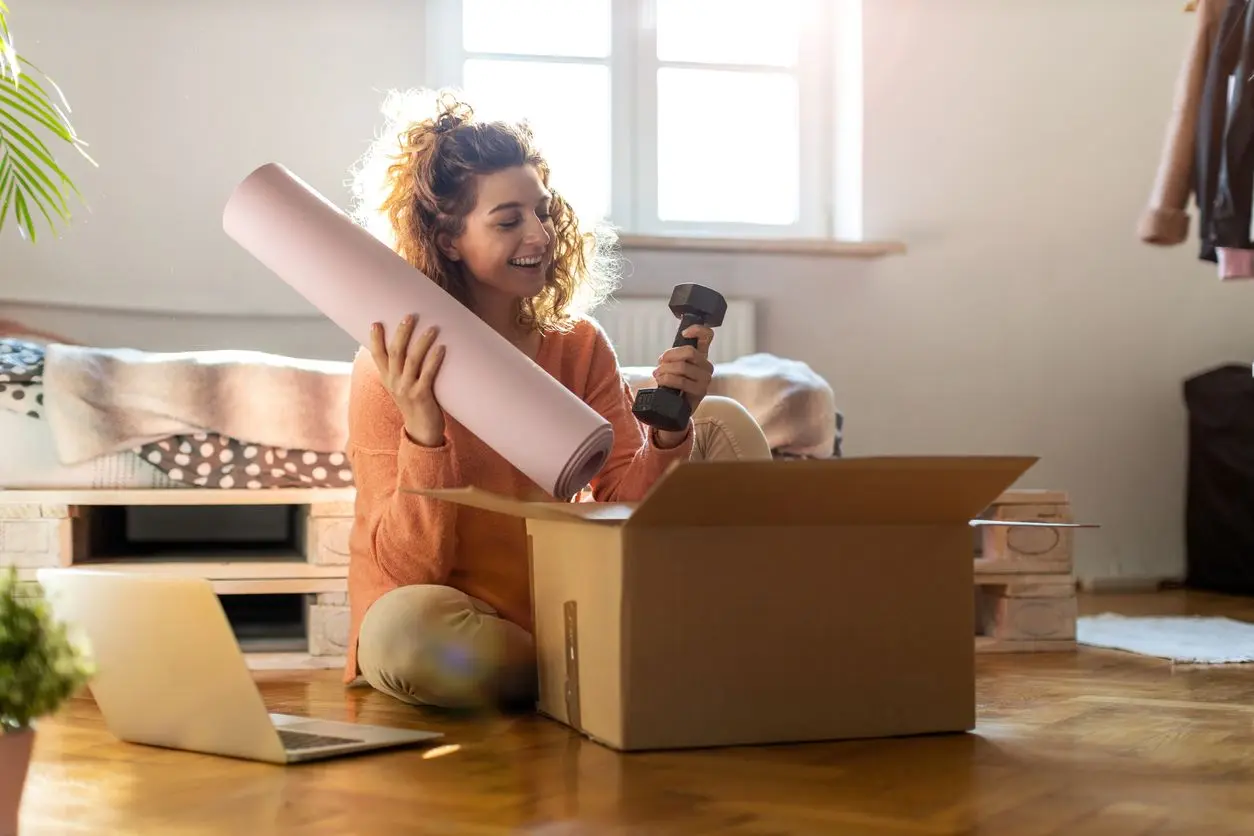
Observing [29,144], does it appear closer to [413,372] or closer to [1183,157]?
[413,372]

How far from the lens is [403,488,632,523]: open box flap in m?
1.31

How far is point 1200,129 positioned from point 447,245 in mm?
1570

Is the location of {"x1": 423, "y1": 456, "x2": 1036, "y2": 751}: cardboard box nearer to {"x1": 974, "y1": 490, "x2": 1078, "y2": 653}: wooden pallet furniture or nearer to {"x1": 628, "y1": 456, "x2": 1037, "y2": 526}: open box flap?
{"x1": 628, "y1": 456, "x2": 1037, "y2": 526}: open box flap

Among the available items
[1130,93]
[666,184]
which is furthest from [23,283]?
[1130,93]

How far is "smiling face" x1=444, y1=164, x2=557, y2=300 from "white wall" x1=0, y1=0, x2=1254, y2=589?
1.49m

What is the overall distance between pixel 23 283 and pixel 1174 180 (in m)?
2.36

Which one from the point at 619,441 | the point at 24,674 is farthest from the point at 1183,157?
the point at 24,674

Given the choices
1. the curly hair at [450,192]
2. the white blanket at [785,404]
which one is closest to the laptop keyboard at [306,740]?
the curly hair at [450,192]

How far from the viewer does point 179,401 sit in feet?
7.03

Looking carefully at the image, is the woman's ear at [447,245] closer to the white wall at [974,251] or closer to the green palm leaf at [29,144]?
the green palm leaf at [29,144]

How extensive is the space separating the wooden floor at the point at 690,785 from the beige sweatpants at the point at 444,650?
4cm

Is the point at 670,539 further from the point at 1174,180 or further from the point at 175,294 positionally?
the point at 175,294

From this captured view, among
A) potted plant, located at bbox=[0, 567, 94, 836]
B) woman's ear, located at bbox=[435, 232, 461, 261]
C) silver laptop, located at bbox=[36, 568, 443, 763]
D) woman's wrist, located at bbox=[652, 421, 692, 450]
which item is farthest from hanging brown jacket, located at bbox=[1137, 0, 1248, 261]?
potted plant, located at bbox=[0, 567, 94, 836]

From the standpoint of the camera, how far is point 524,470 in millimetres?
1521
